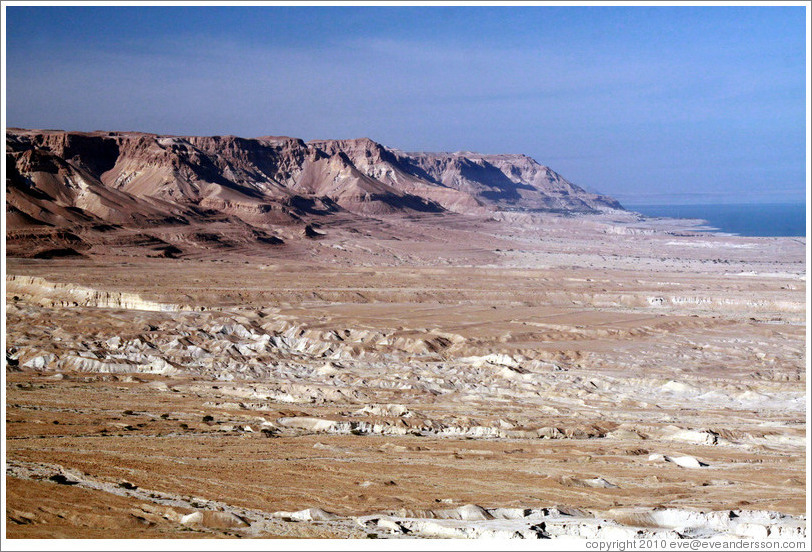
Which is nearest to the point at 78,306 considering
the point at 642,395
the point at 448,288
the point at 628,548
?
the point at 448,288

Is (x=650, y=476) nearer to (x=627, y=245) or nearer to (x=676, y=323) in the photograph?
(x=676, y=323)

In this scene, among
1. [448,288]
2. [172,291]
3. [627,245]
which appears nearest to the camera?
[172,291]

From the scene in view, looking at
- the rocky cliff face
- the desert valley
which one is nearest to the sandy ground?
the desert valley

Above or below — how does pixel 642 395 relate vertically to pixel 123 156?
below

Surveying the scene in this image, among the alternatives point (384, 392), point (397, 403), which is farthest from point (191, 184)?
point (397, 403)

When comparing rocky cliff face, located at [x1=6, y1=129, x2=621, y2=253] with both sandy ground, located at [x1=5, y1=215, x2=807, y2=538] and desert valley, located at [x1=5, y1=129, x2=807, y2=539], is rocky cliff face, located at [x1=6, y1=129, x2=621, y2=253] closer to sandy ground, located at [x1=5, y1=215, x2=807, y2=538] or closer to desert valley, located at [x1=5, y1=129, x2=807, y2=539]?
desert valley, located at [x1=5, y1=129, x2=807, y2=539]

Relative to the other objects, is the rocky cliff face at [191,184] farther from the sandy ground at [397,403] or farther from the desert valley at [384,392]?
the sandy ground at [397,403]

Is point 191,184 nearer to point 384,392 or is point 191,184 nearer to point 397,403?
point 384,392
